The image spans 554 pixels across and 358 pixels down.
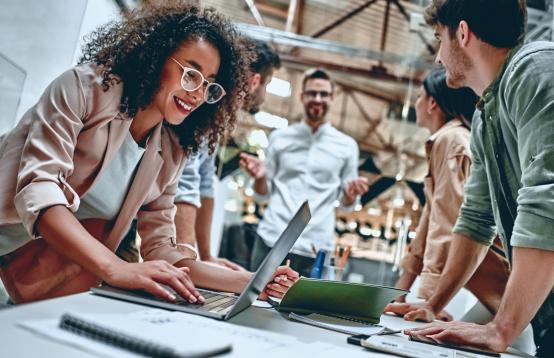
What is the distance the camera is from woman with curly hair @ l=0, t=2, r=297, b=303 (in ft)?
3.16

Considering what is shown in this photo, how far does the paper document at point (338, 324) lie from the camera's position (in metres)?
0.92

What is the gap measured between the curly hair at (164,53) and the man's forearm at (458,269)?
872mm

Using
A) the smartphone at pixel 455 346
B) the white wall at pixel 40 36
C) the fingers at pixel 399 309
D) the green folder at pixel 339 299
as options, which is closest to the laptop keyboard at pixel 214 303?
the green folder at pixel 339 299

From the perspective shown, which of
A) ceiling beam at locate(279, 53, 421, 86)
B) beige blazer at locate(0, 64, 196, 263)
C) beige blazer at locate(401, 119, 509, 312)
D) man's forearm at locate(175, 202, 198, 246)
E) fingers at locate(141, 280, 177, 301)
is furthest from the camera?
ceiling beam at locate(279, 53, 421, 86)

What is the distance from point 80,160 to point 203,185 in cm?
149

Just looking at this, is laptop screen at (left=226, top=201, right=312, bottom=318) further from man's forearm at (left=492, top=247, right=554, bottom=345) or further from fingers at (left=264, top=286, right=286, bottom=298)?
man's forearm at (left=492, top=247, right=554, bottom=345)

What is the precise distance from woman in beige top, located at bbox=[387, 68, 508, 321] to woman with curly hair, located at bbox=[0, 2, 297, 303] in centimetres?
83

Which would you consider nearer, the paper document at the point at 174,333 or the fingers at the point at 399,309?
the paper document at the point at 174,333

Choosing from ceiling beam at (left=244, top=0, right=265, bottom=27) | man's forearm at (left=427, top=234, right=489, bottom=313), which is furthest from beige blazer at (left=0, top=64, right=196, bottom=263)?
ceiling beam at (left=244, top=0, right=265, bottom=27)

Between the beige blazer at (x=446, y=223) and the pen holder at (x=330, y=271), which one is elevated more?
the beige blazer at (x=446, y=223)

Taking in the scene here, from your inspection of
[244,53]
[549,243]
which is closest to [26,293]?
[244,53]

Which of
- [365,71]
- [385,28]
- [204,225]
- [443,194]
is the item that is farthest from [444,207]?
[385,28]

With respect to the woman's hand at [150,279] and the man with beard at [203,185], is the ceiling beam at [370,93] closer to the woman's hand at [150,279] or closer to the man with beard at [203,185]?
the man with beard at [203,185]

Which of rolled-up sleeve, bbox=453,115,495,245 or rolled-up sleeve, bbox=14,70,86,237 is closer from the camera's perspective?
rolled-up sleeve, bbox=14,70,86,237
